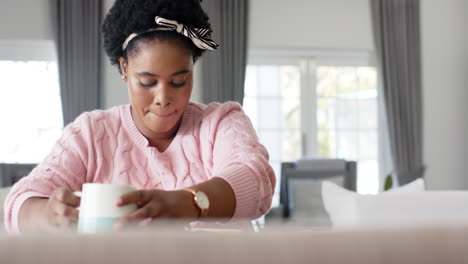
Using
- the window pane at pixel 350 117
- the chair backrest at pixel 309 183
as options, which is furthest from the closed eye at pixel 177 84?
the window pane at pixel 350 117

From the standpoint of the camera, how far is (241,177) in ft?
2.96

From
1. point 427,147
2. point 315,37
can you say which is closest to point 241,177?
point 315,37

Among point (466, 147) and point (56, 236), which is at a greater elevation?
point (56, 236)

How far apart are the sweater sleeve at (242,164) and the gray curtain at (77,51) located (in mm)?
4670

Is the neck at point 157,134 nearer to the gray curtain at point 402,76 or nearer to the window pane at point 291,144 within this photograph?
the window pane at point 291,144

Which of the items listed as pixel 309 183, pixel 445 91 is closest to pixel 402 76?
pixel 445 91

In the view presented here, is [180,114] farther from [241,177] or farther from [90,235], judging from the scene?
[90,235]

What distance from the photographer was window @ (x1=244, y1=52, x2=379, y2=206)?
20.3 feet

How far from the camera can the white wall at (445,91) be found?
657 centimetres

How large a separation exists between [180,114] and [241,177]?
0.19 meters

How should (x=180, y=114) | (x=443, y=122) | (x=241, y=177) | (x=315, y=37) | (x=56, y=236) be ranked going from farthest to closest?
(x=443, y=122), (x=315, y=37), (x=180, y=114), (x=241, y=177), (x=56, y=236)

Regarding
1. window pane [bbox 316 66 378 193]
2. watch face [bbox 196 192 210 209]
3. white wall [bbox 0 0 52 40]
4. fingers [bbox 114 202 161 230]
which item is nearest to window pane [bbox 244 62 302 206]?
window pane [bbox 316 66 378 193]

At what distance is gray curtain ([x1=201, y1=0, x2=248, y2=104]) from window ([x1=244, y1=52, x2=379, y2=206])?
34 centimetres

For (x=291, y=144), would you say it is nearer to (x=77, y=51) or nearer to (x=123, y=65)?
(x=77, y=51)
